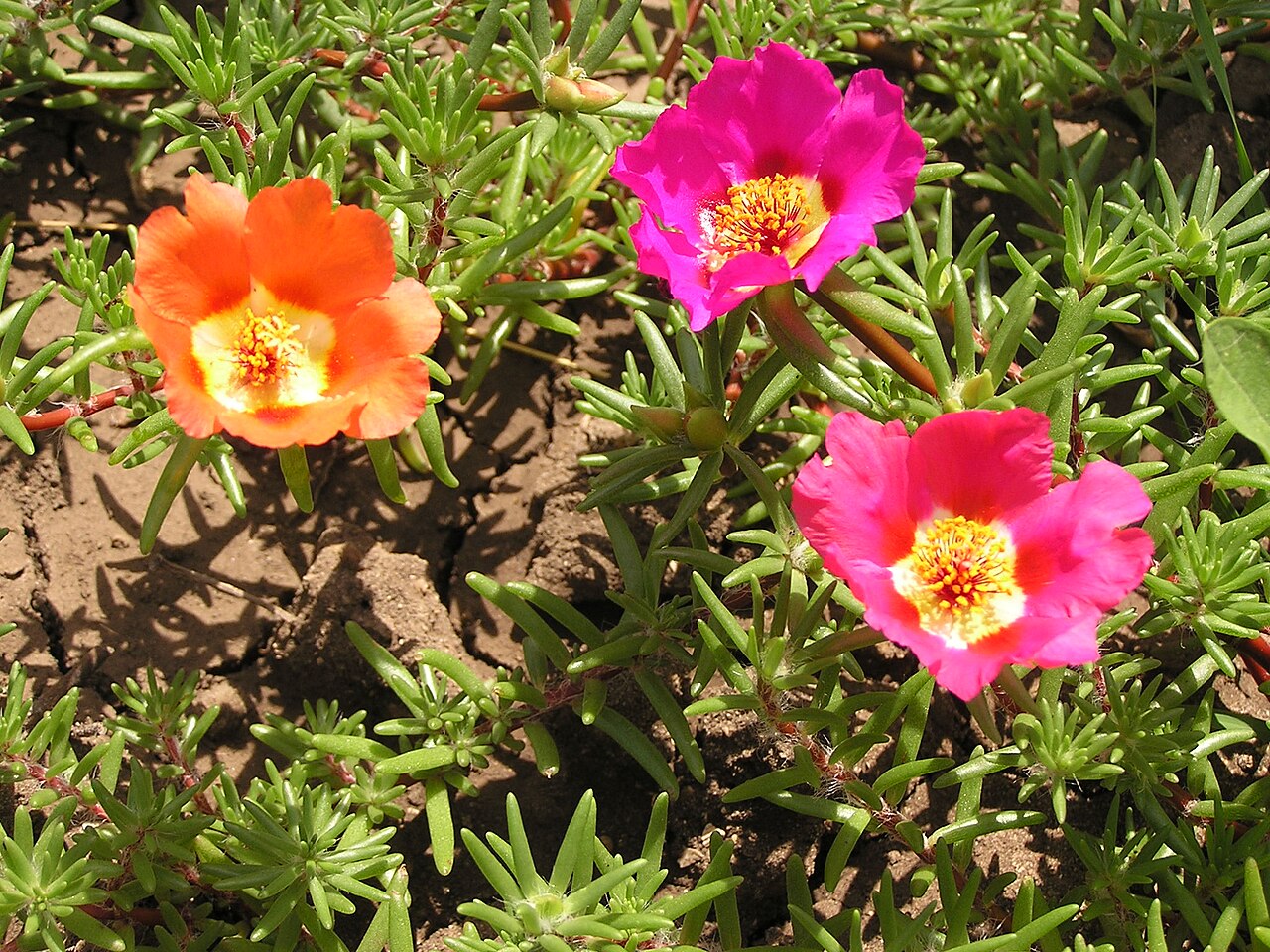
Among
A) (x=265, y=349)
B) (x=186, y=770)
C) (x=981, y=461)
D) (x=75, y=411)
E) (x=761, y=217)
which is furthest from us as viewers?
(x=186, y=770)

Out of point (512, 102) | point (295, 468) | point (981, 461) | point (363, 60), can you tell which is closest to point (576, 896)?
point (295, 468)

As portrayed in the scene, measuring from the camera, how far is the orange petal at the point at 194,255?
213 centimetres

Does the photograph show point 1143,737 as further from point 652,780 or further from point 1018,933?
point 652,780

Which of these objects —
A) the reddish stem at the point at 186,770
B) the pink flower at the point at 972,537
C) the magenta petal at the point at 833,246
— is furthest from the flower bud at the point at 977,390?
the reddish stem at the point at 186,770

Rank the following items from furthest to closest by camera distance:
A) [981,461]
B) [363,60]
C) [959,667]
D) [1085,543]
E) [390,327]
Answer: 1. [363,60]
2. [390,327]
3. [981,461]
4. [1085,543]
5. [959,667]

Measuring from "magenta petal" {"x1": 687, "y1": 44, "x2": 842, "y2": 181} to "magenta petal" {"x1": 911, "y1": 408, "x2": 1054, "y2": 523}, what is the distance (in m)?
0.69

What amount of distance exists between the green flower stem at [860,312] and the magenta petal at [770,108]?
292 mm

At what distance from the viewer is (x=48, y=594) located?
308 cm

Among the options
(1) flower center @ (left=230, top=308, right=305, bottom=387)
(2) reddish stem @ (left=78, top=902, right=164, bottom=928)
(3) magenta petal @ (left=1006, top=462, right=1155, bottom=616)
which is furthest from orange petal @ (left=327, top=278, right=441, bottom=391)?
(2) reddish stem @ (left=78, top=902, right=164, bottom=928)

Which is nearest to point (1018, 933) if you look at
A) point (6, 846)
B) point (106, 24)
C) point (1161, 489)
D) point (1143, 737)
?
point (1143, 737)

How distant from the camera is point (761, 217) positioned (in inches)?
97.1

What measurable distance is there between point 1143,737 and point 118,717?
2294 millimetres

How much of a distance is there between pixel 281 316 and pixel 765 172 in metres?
1.05

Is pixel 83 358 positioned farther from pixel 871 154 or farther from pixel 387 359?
pixel 871 154
